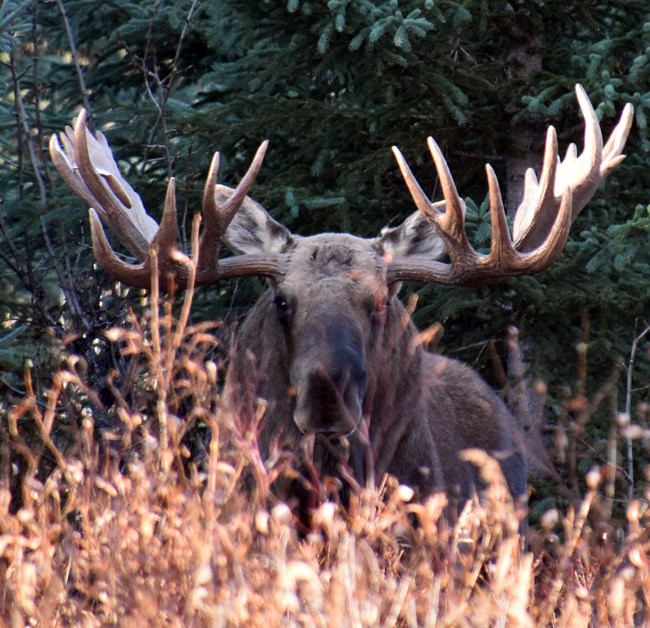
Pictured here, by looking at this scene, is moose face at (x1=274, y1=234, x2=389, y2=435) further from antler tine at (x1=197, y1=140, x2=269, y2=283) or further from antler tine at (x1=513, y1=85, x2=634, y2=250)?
antler tine at (x1=513, y1=85, x2=634, y2=250)

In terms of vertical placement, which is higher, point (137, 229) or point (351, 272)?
point (351, 272)

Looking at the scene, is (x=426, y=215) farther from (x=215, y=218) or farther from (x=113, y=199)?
(x=113, y=199)

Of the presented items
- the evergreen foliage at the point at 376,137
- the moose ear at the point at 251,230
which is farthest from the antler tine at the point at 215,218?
the evergreen foliage at the point at 376,137

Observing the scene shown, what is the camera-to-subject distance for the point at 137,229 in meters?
6.25

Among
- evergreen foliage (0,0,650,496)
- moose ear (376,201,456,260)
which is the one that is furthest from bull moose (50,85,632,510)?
evergreen foliage (0,0,650,496)

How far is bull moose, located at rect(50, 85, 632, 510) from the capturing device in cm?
569

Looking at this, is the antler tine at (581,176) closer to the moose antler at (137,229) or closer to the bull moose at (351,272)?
the bull moose at (351,272)

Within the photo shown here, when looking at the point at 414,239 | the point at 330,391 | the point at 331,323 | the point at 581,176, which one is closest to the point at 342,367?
the point at 330,391

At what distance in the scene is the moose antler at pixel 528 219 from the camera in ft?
19.5

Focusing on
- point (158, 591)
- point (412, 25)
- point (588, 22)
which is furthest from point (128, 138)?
point (158, 591)

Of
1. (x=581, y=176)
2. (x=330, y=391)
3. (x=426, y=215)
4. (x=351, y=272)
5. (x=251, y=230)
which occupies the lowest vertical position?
(x=330, y=391)

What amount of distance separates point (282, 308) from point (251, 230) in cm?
74

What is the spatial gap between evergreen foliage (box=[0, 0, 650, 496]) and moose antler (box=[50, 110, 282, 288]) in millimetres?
1208

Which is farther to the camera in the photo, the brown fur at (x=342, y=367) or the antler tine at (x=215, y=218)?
the antler tine at (x=215, y=218)
